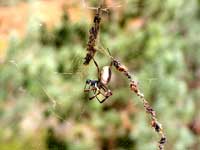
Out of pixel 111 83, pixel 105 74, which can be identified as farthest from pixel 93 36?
pixel 111 83

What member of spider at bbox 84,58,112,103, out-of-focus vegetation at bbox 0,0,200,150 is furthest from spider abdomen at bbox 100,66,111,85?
out-of-focus vegetation at bbox 0,0,200,150

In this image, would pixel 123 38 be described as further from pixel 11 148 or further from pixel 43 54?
pixel 11 148

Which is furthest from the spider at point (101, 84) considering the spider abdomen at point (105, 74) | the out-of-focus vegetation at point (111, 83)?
the out-of-focus vegetation at point (111, 83)

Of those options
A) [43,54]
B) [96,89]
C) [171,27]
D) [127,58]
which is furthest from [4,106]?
[96,89]

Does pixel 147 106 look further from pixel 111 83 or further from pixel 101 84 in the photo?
pixel 111 83

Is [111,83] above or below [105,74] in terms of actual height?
above

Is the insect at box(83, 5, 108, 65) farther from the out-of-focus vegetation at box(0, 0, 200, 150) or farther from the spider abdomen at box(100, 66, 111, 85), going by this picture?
the out-of-focus vegetation at box(0, 0, 200, 150)
